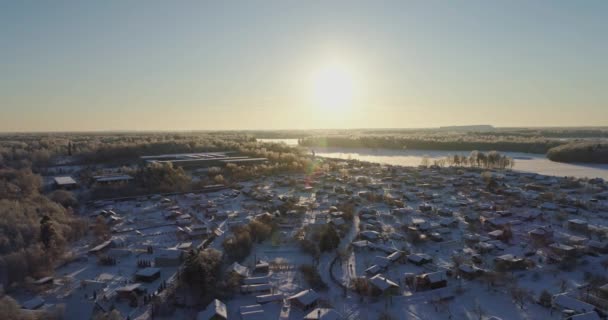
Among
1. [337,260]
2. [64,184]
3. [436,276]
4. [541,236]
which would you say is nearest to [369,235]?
[337,260]

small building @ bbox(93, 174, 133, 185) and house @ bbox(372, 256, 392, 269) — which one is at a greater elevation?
small building @ bbox(93, 174, 133, 185)

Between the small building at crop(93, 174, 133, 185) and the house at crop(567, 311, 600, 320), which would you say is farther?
the small building at crop(93, 174, 133, 185)

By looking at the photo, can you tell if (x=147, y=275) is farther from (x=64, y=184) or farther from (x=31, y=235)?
(x=64, y=184)

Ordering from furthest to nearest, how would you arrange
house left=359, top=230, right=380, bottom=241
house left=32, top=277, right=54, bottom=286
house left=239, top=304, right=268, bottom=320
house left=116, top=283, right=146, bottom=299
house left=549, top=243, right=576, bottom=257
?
house left=359, top=230, right=380, bottom=241 → house left=549, top=243, right=576, bottom=257 → house left=32, top=277, right=54, bottom=286 → house left=116, top=283, right=146, bottom=299 → house left=239, top=304, right=268, bottom=320

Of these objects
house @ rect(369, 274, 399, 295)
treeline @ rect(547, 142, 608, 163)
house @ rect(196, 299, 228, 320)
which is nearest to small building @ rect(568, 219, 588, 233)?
house @ rect(369, 274, 399, 295)

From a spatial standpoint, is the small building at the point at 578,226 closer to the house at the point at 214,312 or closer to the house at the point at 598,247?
the house at the point at 598,247

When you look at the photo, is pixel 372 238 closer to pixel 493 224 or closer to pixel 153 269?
pixel 493 224

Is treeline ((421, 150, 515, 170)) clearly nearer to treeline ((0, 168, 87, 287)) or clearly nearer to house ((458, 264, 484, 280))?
house ((458, 264, 484, 280))

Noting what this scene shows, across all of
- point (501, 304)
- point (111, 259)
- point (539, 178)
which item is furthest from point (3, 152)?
point (539, 178)
